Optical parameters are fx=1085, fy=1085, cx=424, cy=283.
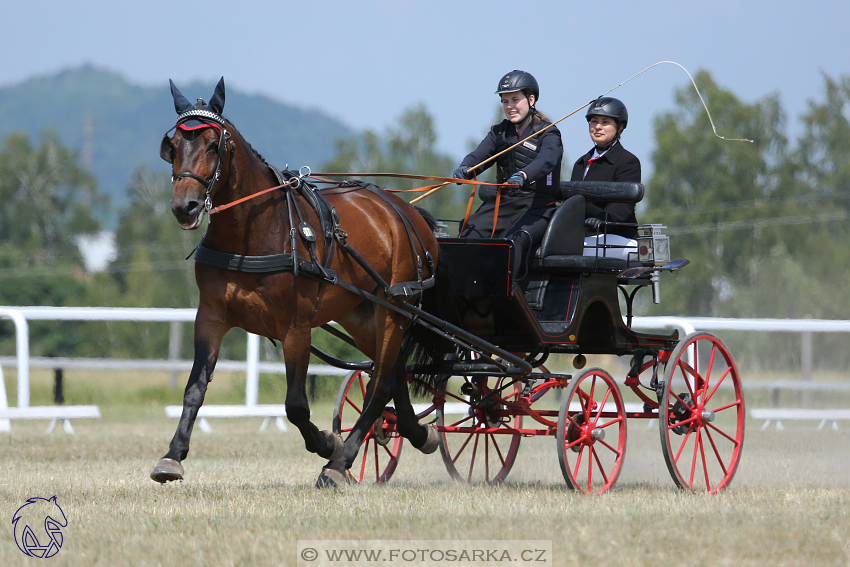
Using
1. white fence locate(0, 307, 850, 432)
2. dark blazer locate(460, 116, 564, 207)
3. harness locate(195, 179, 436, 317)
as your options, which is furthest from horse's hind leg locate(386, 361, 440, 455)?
white fence locate(0, 307, 850, 432)

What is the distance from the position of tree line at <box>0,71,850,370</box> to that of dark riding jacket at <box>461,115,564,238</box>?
21244 millimetres

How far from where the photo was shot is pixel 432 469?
803 centimetres

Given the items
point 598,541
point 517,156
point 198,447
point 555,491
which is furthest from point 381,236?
point 198,447

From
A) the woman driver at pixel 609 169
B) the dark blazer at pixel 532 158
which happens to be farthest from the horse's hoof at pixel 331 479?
the woman driver at pixel 609 169

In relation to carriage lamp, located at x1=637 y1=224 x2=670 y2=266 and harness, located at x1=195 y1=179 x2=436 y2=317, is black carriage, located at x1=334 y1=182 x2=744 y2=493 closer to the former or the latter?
carriage lamp, located at x1=637 y1=224 x2=670 y2=266

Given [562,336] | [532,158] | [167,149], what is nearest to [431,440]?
[562,336]

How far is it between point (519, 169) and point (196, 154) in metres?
→ 2.36

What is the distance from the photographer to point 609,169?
284 inches

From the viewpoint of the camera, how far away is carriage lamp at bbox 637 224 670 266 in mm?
6676

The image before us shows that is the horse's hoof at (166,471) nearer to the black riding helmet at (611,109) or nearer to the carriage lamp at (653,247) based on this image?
the carriage lamp at (653,247)

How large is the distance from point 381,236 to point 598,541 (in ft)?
8.39

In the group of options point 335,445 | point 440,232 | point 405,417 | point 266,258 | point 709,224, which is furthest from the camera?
point 709,224

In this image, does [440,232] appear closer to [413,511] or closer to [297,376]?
[297,376]

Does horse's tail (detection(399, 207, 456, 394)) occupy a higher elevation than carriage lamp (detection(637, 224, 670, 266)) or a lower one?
lower
